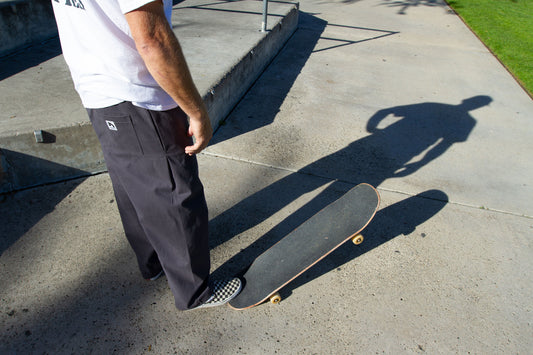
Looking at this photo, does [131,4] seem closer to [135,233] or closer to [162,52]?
[162,52]

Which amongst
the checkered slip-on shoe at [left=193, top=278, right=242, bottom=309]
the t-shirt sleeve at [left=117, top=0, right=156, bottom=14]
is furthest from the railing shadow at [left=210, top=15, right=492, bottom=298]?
the t-shirt sleeve at [left=117, top=0, right=156, bottom=14]

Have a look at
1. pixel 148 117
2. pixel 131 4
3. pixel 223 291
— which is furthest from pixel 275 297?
pixel 131 4

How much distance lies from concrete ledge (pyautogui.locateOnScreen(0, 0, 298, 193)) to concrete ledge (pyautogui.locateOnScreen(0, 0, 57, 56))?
9.4 inches

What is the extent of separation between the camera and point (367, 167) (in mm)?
3256

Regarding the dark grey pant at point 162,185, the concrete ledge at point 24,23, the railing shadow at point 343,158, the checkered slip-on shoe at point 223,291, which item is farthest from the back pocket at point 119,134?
the concrete ledge at point 24,23

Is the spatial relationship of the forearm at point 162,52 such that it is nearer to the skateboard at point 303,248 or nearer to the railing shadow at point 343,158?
the skateboard at point 303,248

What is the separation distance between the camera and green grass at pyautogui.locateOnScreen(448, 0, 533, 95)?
5.84m

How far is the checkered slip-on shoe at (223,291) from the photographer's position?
6.49 feet

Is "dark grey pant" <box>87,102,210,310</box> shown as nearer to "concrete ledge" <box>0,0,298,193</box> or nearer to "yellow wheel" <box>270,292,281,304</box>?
"yellow wheel" <box>270,292,281,304</box>

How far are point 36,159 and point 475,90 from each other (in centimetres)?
512

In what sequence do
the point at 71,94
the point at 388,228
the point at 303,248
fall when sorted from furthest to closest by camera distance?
the point at 71,94 < the point at 388,228 < the point at 303,248

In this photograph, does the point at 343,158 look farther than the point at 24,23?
No

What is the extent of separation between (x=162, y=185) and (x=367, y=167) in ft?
7.09

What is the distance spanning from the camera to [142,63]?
1.38 meters
